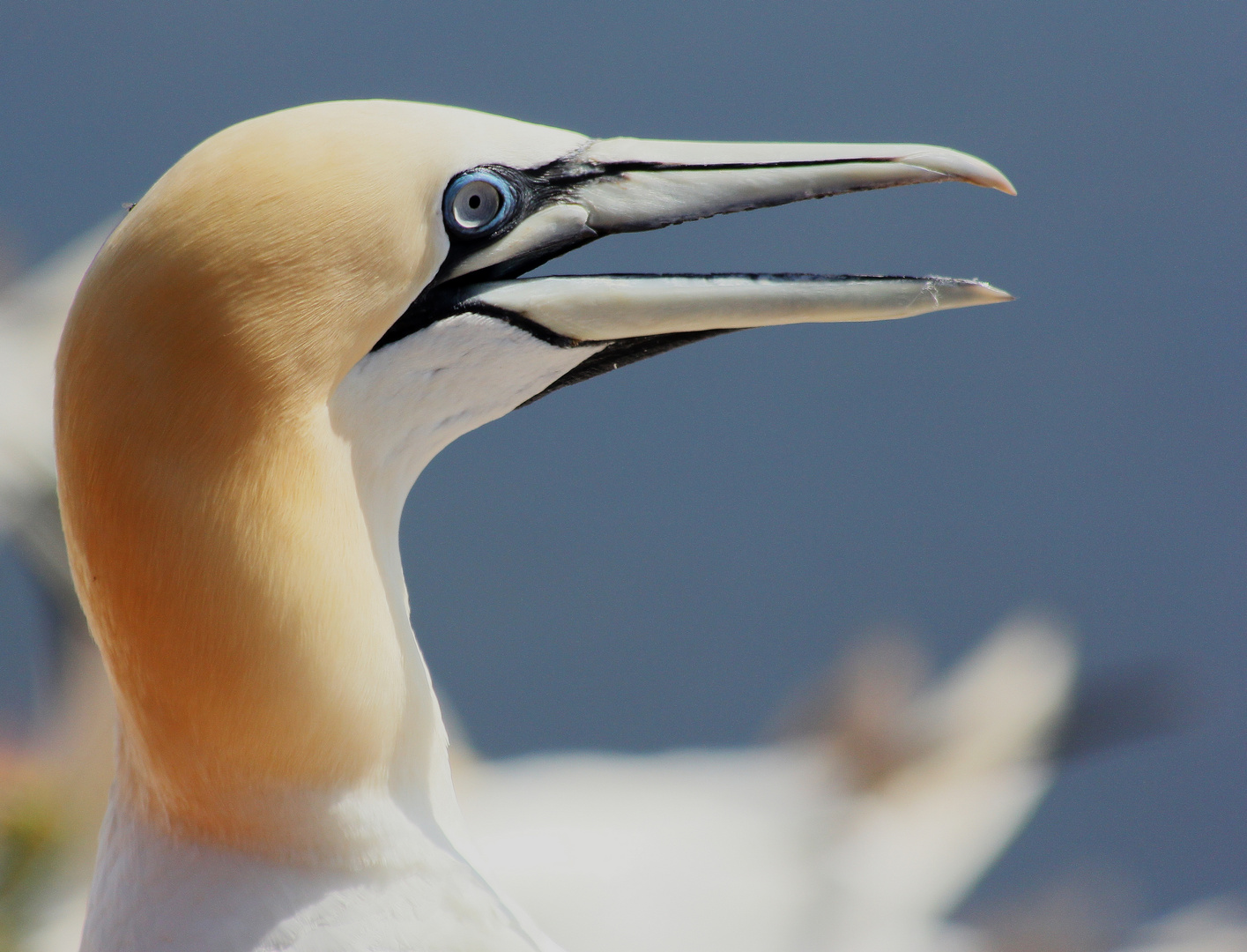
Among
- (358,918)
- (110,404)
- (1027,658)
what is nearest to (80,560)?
(110,404)

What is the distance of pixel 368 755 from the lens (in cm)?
110

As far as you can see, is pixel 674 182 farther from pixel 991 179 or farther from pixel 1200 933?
pixel 1200 933

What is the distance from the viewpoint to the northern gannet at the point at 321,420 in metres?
0.97

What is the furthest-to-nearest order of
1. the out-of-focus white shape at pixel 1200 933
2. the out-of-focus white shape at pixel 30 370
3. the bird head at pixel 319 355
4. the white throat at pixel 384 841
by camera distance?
the out-of-focus white shape at pixel 1200 933 < the out-of-focus white shape at pixel 30 370 < the white throat at pixel 384 841 < the bird head at pixel 319 355

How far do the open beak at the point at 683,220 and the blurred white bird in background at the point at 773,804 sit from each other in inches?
66.6

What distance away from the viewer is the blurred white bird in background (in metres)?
2.58

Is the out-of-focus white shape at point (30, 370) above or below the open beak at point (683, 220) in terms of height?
below

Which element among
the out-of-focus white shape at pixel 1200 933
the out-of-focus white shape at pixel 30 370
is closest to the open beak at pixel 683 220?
the out-of-focus white shape at pixel 30 370

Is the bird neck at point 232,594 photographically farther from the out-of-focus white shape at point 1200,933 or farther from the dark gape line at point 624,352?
the out-of-focus white shape at point 1200,933

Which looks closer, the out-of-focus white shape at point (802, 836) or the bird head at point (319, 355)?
the bird head at point (319, 355)

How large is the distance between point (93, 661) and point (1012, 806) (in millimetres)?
2452

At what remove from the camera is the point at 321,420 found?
3.43 ft

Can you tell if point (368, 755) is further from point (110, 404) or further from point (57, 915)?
point (57, 915)

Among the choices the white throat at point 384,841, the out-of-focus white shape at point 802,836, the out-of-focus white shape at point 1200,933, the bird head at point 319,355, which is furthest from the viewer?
the out-of-focus white shape at point 1200,933
